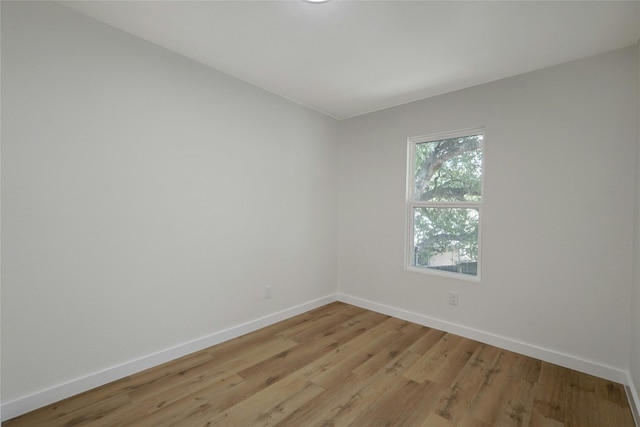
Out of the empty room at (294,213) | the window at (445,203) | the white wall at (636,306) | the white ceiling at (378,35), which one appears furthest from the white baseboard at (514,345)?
the white ceiling at (378,35)

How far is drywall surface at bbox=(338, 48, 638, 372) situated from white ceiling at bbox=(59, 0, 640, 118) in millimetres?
251

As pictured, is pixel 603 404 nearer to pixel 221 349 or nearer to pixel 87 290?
pixel 221 349

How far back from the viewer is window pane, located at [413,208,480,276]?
2799 mm

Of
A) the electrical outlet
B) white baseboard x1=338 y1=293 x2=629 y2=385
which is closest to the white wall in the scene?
white baseboard x1=338 y1=293 x2=629 y2=385

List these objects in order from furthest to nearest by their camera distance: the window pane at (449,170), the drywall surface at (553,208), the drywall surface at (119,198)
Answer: the window pane at (449,170) → the drywall surface at (553,208) → the drywall surface at (119,198)

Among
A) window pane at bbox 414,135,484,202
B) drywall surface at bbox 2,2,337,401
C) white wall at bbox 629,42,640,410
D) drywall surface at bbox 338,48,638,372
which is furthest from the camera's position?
window pane at bbox 414,135,484,202

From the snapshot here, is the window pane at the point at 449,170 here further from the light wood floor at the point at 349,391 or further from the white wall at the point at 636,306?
the light wood floor at the point at 349,391

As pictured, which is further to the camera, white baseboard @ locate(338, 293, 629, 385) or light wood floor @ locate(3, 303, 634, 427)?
white baseboard @ locate(338, 293, 629, 385)

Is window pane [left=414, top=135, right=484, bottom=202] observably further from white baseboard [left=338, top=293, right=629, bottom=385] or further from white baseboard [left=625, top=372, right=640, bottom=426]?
white baseboard [left=625, top=372, right=640, bottom=426]

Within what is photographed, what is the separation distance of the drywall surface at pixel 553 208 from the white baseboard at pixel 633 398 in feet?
0.44

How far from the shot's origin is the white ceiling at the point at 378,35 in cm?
171

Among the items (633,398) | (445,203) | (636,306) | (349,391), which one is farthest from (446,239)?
(349,391)

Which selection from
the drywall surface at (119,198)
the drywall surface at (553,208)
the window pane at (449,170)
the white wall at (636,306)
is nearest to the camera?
the drywall surface at (119,198)

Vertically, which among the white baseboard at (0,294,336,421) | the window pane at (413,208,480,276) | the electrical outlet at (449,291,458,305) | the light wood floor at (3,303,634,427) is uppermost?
the window pane at (413,208,480,276)
